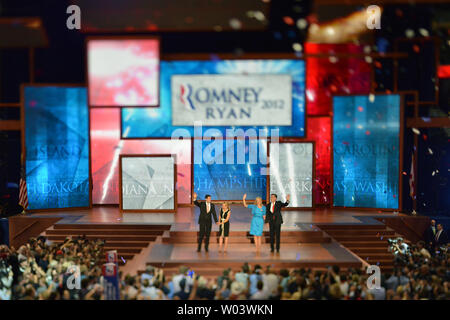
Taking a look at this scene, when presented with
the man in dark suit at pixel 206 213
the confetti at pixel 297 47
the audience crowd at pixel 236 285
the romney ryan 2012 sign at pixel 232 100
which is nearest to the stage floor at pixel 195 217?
the man in dark suit at pixel 206 213

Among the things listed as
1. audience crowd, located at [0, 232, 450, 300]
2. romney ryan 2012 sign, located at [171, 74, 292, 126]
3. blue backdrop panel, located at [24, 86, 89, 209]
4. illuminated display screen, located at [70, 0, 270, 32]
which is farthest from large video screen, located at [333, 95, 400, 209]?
blue backdrop panel, located at [24, 86, 89, 209]

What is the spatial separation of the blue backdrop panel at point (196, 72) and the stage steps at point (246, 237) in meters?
4.25

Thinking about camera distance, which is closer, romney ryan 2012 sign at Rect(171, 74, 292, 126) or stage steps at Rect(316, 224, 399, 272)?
stage steps at Rect(316, 224, 399, 272)

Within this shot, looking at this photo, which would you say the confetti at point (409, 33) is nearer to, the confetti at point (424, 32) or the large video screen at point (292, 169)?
the confetti at point (424, 32)

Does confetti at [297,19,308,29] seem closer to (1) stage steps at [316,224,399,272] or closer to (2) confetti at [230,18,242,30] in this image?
(2) confetti at [230,18,242,30]

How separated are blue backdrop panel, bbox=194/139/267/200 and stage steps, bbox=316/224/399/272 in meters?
3.80

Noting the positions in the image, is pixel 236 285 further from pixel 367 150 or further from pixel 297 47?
pixel 297 47

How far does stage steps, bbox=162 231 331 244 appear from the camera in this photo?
11633 millimetres

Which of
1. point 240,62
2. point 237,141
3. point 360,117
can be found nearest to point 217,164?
point 237,141

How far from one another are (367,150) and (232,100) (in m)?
4.69

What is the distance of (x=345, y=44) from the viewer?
1576 cm

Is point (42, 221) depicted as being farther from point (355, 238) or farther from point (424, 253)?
point (424, 253)

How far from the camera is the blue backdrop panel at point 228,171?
15852 millimetres

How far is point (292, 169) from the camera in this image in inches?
603
